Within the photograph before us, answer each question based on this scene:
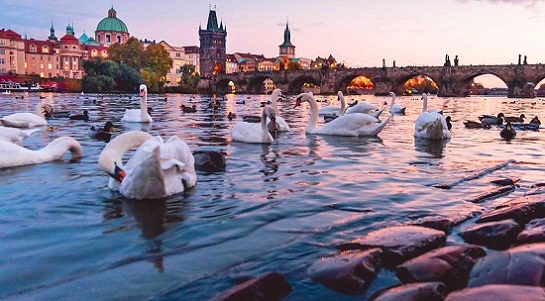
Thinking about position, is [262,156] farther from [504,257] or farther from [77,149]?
[504,257]

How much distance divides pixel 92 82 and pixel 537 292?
7485cm

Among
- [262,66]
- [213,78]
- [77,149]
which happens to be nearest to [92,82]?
[213,78]

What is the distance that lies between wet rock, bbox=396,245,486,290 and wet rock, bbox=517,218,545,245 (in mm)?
491

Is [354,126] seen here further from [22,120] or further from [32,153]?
[22,120]

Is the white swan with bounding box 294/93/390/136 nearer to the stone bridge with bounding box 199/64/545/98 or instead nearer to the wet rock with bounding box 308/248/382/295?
the wet rock with bounding box 308/248/382/295

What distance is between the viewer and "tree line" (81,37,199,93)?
2817 inches

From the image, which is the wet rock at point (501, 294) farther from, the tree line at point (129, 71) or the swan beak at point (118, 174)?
the tree line at point (129, 71)

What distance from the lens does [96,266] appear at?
3.12 m

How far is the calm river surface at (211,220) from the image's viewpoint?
2.92m

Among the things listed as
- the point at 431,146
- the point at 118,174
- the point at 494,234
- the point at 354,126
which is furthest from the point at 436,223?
the point at 354,126

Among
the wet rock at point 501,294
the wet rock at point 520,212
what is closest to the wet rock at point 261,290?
the wet rock at point 501,294

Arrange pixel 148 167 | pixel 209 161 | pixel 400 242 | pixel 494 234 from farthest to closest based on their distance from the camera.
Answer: pixel 209 161, pixel 148 167, pixel 494 234, pixel 400 242

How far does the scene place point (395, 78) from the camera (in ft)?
284

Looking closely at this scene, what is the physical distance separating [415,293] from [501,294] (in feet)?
1.34
